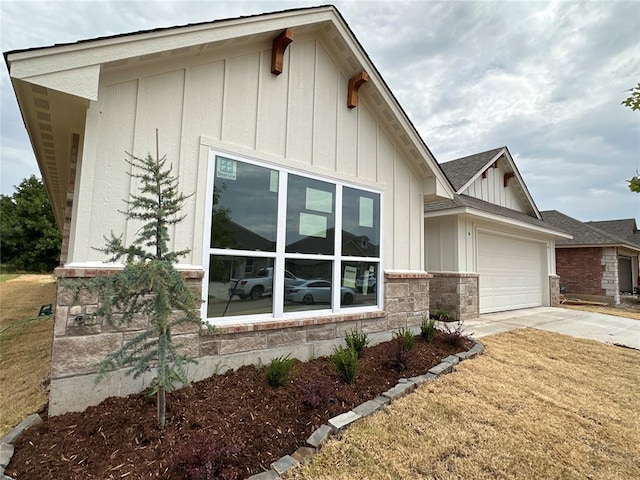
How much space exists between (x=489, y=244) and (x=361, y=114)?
715 cm

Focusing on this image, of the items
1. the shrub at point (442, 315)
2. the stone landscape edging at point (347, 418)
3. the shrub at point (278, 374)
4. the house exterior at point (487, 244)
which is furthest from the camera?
the house exterior at point (487, 244)

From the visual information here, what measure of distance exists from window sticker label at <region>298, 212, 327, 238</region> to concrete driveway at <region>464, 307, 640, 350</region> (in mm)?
4485

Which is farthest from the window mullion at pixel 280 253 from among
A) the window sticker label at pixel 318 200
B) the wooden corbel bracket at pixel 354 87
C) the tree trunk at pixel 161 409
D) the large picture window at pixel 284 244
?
the wooden corbel bracket at pixel 354 87

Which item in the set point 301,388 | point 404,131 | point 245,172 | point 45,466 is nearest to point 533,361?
point 301,388

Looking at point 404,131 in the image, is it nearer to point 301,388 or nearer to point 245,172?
point 245,172

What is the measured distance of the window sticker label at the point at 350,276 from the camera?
535 centimetres

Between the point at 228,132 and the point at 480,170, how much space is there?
9682 millimetres

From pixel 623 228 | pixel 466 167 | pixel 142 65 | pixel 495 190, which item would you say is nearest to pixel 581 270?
pixel 495 190

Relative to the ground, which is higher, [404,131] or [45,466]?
[404,131]

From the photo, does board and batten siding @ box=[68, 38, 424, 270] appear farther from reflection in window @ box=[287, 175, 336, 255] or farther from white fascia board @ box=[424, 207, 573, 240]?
white fascia board @ box=[424, 207, 573, 240]

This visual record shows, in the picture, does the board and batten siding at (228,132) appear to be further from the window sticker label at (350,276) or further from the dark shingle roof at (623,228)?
the dark shingle roof at (623,228)

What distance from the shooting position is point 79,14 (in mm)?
5512

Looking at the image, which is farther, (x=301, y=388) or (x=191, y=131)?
(x=191, y=131)

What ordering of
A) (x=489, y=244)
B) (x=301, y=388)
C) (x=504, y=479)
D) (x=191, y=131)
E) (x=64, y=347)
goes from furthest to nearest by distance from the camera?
1. (x=489, y=244)
2. (x=191, y=131)
3. (x=301, y=388)
4. (x=64, y=347)
5. (x=504, y=479)
